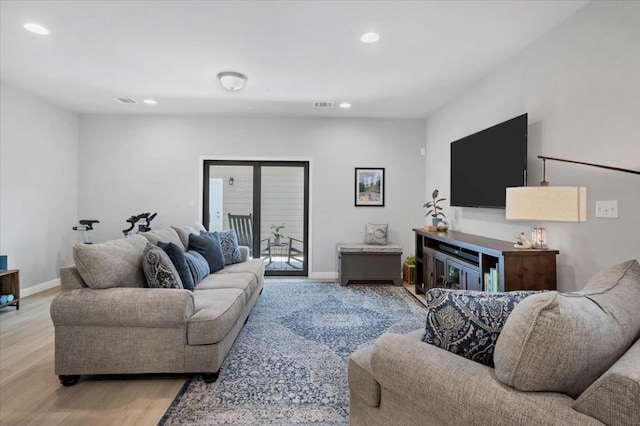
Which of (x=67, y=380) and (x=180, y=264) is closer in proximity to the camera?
(x=67, y=380)

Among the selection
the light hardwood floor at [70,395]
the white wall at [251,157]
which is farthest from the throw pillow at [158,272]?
the white wall at [251,157]

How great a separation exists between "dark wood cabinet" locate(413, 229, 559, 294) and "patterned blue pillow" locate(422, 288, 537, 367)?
1523 mm

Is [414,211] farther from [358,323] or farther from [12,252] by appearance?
[12,252]

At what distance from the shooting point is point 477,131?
398 cm

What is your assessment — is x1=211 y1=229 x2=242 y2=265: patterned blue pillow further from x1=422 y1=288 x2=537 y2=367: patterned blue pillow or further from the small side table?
x1=422 y1=288 x2=537 y2=367: patterned blue pillow

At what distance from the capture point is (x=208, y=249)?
3.70m

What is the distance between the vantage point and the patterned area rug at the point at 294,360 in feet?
6.50

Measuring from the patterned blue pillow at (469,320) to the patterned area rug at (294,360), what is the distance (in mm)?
1012

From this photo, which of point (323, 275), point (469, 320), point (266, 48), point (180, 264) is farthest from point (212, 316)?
point (323, 275)

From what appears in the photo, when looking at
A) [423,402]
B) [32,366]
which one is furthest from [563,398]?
[32,366]

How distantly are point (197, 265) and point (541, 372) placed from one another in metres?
2.90

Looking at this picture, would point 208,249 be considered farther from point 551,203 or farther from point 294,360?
point 551,203

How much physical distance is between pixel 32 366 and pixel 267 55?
3261 mm

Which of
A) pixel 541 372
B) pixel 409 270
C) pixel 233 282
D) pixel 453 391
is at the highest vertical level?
pixel 541 372
